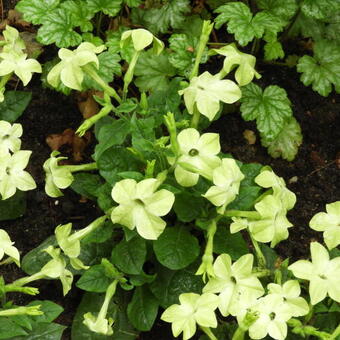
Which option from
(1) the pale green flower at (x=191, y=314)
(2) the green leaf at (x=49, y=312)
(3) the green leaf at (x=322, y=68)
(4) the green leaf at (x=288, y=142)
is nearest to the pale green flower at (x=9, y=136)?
(2) the green leaf at (x=49, y=312)

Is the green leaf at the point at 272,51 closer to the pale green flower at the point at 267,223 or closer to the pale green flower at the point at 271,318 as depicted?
the pale green flower at the point at 267,223

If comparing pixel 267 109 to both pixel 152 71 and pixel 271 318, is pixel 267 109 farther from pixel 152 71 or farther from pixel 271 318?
pixel 271 318

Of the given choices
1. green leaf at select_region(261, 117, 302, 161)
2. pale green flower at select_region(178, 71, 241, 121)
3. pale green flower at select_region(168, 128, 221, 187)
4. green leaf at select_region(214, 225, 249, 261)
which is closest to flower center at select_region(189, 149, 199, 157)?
pale green flower at select_region(168, 128, 221, 187)

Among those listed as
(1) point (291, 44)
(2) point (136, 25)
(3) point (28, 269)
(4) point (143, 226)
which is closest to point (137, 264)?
(4) point (143, 226)

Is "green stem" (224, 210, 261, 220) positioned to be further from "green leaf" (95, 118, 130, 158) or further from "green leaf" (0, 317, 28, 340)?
"green leaf" (0, 317, 28, 340)

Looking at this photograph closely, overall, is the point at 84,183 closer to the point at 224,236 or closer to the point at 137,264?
the point at 137,264

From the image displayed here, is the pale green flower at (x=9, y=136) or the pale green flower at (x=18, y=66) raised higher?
the pale green flower at (x=18, y=66)
